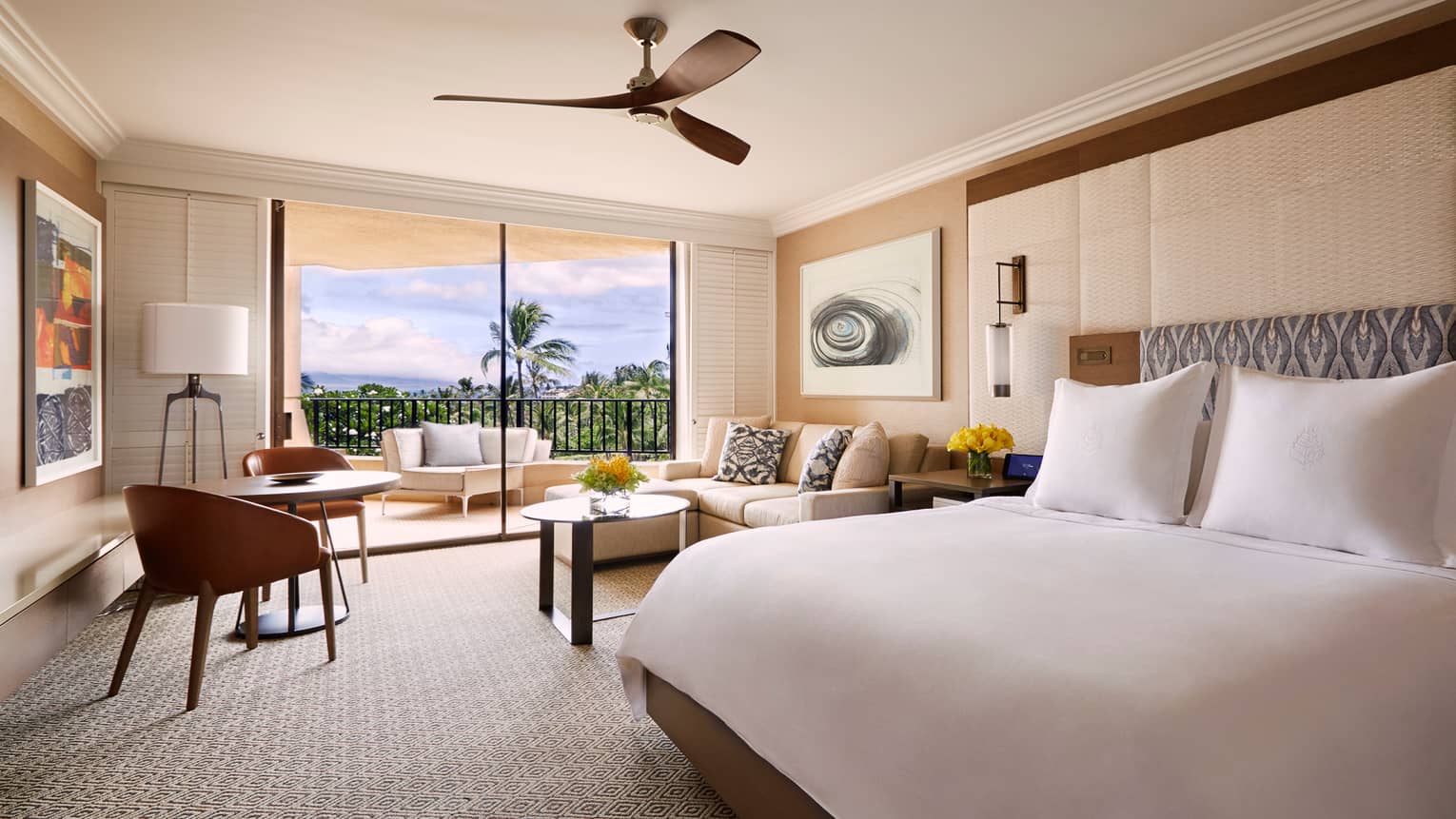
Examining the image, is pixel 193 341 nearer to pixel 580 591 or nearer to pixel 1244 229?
pixel 580 591

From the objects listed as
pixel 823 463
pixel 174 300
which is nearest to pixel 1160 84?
pixel 823 463

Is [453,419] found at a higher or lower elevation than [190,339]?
lower

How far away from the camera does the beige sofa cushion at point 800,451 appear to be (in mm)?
5070

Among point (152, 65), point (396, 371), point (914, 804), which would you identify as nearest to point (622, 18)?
point (152, 65)

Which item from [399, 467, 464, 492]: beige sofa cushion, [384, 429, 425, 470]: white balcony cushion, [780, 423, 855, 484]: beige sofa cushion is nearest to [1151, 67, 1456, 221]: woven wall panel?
[780, 423, 855, 484]: beige sofa cushion

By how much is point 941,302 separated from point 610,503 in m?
2.37

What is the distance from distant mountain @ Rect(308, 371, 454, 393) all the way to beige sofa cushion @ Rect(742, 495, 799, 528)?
662cm

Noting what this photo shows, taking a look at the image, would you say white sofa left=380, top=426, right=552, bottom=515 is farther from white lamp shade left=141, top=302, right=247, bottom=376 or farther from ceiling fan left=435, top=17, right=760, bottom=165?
ceiling fan left=435, top=17, right=760, bottom=165

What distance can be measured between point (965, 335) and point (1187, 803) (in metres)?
3.68

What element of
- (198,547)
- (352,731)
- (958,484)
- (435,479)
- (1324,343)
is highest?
(1324,343)

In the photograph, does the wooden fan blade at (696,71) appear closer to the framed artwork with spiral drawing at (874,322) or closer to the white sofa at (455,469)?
the framed artwork with spiral drawing at (874,322)

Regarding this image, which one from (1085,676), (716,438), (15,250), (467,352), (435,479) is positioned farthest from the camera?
(467,352)

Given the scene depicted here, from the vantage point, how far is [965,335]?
174 inches

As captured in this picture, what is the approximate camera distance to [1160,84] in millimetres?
3291
